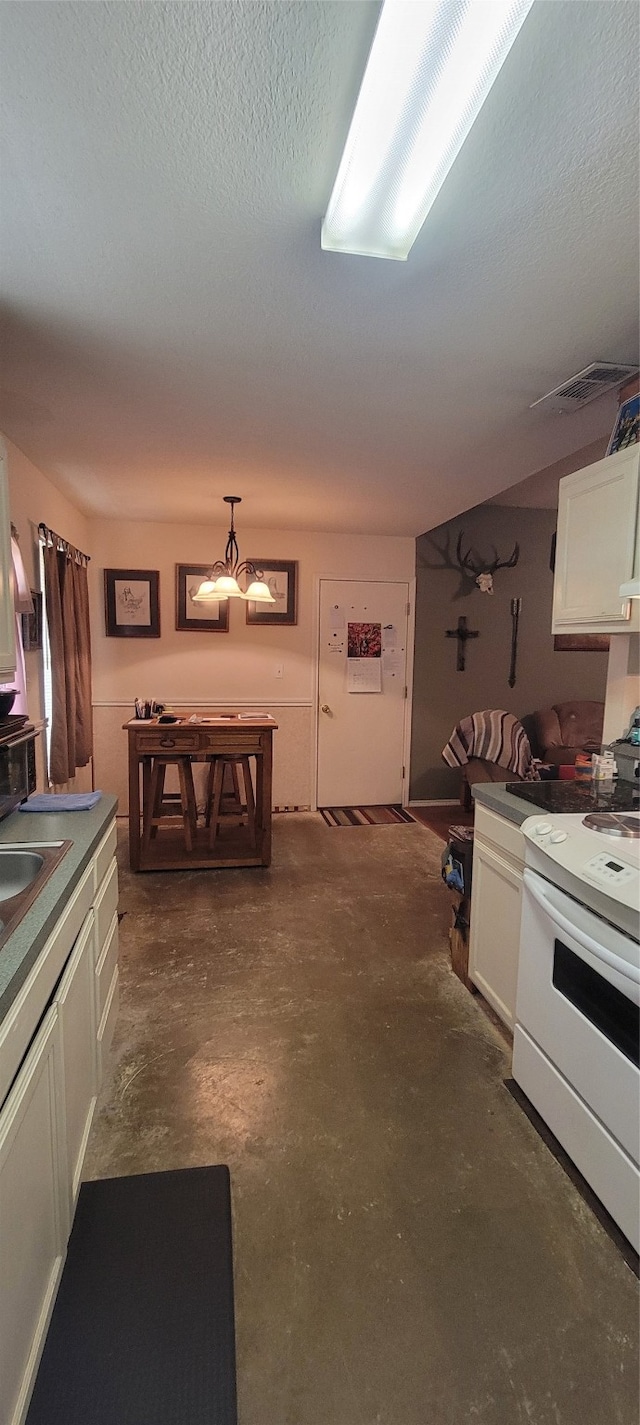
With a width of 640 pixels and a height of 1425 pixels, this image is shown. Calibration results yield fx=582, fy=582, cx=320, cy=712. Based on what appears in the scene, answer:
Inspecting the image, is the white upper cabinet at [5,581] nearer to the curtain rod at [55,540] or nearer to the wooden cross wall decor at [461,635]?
the curtain rod at [55,540]

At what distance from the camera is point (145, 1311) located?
1241 millimetres

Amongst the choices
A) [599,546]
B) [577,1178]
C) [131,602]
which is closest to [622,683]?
[599,546]

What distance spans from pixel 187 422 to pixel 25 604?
1.06 meters

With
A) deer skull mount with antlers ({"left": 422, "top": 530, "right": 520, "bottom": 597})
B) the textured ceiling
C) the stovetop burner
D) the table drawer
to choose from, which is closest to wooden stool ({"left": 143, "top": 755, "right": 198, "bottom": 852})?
the table drawer

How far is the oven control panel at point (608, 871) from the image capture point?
129 centimetres

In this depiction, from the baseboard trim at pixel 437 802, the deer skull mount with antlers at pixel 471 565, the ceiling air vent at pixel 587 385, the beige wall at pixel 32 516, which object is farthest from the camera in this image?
the baseboard trim at pixel 437 802

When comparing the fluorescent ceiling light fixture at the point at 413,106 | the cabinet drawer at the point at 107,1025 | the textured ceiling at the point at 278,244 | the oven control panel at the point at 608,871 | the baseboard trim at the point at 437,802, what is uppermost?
the textured ceiling at the point at 278,244

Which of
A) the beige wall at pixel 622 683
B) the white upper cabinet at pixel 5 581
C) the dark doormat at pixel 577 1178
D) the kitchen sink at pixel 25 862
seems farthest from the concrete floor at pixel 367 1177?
the white upper cabinet at pixel 5 581

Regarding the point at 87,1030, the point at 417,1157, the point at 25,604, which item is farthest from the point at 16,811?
the point at 417,1157

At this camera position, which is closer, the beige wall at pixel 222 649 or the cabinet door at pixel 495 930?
the cabinet door at pixel 495 930

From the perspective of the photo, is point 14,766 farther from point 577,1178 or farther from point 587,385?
point 587,385

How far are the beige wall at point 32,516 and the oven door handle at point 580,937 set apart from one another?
96.5 inches

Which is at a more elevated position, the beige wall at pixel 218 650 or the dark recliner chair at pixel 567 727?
the beige wall at pixel 218 650

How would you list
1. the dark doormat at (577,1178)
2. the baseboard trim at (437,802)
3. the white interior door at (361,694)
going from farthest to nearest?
the baseboard trim at (437,802) → the white interior door at (361,694) → the dark doormat at (577,1178)
